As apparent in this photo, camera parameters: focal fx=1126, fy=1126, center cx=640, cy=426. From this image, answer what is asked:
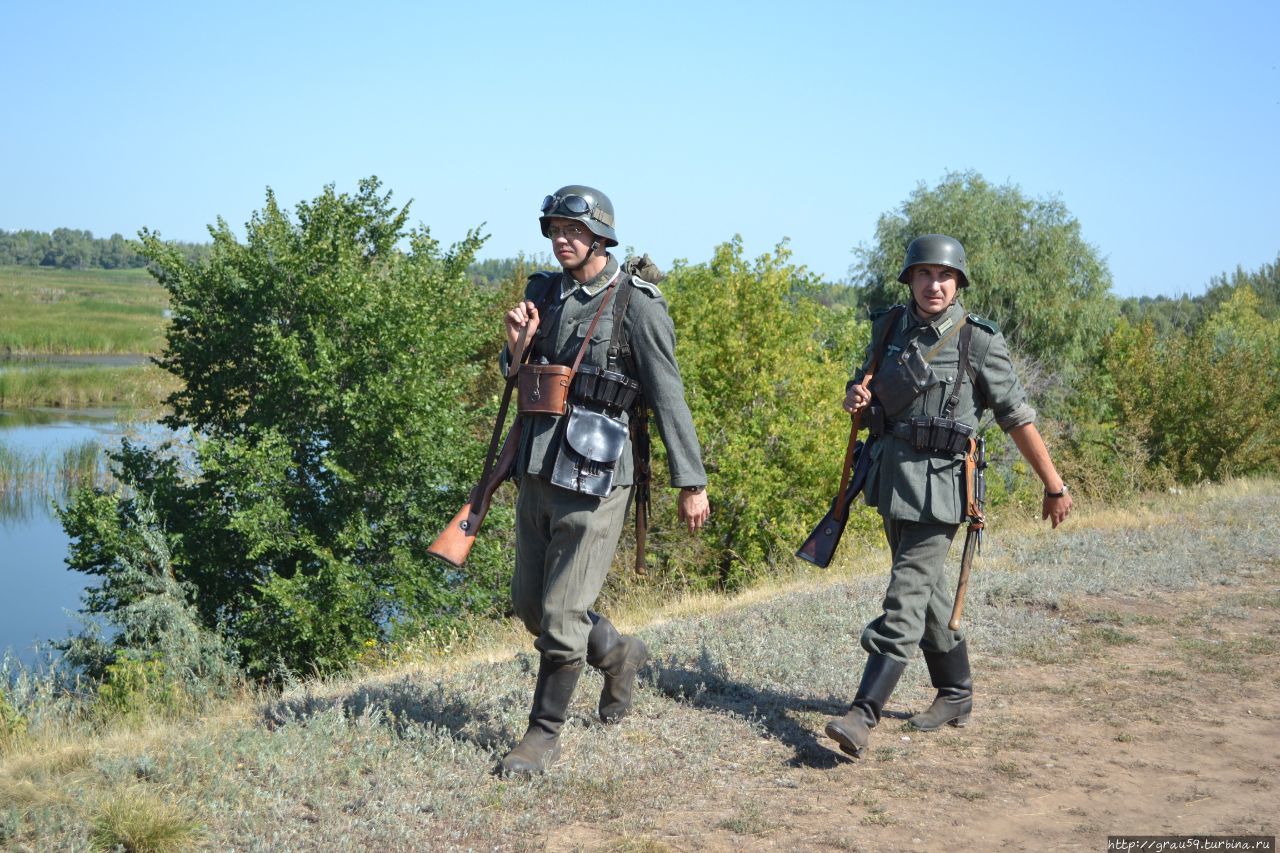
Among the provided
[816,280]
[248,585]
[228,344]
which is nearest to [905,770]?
[248,585]

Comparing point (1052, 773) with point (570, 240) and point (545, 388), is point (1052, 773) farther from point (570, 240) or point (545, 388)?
point (570, 240)

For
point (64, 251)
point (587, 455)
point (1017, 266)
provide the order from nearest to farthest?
point (587, 455), point (1017, 266), point (64, 251)

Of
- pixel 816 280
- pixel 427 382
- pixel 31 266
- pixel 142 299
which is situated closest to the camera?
pixel 427 382

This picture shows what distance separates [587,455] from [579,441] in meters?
0.07

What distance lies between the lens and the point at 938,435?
4871 millimetres

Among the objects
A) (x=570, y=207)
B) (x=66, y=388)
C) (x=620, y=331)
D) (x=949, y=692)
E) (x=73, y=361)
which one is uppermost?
(x=570, y=207)

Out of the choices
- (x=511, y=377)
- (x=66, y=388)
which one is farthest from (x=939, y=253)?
(x=66, y=388)

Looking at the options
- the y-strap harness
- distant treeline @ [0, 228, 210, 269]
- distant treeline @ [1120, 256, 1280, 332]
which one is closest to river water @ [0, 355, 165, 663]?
the y-strap harness

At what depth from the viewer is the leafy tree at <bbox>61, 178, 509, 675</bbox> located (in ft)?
59.6

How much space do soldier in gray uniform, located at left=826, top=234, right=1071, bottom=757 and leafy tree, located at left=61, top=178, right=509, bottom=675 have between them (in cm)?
1384

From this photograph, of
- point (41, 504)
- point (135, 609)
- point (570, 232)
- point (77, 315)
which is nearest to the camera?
point (570, 232)

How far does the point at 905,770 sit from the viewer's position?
4.80m

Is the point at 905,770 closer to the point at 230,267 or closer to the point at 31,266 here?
the point at 230,267

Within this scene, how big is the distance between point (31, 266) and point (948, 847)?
145007 millimetres
